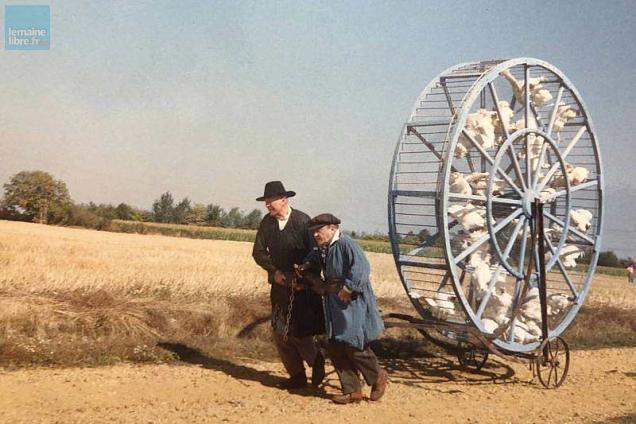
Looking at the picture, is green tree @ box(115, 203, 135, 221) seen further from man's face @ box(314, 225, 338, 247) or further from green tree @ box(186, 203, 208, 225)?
man's face @ box(314, 225, 338, 247)

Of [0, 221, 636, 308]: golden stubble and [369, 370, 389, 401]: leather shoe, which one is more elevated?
[0, 221, 636, 308]: golden stubble

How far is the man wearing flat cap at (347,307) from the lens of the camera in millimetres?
7715

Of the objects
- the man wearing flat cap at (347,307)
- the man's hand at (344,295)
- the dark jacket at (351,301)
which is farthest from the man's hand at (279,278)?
the man's hand at (344,295)

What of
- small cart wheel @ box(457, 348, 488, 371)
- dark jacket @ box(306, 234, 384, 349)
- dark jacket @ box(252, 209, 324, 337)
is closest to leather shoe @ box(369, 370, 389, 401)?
dark jacket @ box(306, 234, 384, 349)

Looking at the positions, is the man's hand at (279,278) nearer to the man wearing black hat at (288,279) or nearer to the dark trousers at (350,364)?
the man wearing black hat at (288,279)

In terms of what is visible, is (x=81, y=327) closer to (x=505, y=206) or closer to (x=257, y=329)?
(x=257, y=329)

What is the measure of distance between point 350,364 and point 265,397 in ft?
3.07

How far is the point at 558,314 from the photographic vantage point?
1069cm

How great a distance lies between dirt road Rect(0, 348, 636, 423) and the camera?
7.28 meters

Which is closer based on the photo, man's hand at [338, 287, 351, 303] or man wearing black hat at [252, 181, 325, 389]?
man's hand at [338, 287, 351, 303]

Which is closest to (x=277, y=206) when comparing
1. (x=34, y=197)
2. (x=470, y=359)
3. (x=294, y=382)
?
(x=294, y=382)

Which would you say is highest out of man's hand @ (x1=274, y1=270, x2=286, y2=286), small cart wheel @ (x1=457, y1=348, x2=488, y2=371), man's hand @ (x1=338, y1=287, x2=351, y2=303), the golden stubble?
man's hand @ (x1=274, y1=270, x2=286, y2=286)

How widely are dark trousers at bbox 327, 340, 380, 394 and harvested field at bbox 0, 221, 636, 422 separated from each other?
24 centimetres

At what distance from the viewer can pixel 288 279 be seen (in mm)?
8242
